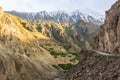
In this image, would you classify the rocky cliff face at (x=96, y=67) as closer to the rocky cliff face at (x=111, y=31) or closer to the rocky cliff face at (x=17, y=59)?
the rocky cliff face at (x=111, y=31)

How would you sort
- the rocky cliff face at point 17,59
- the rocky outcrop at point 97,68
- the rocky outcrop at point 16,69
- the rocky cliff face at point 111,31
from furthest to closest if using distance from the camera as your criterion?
the rocky cliff face at point 17,59
the rocky outcrop at point 16,69
the rocky cliff face at point 111,31
the rocky outcrop at point 97,68

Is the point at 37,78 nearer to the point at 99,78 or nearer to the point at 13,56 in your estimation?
the point at 13,56

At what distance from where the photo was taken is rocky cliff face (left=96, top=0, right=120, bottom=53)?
96.0 metres

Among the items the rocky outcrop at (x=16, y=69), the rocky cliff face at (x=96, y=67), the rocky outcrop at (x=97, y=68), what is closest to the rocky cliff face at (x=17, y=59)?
the rocky outcrop at (x=16, y=69)

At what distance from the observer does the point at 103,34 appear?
364 feet

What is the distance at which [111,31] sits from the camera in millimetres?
101875

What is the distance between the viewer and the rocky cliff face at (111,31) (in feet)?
315

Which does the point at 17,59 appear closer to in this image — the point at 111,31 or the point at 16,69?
the point at 16,69

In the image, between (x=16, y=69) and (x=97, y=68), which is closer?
(x=97, y=68)

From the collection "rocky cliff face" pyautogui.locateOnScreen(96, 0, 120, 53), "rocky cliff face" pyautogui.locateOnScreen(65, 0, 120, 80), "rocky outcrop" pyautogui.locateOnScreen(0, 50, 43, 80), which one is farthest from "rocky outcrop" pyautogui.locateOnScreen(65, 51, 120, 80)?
"rocky outcrop" pyautogui.locateOnScreen(0, 50, 43, 80)

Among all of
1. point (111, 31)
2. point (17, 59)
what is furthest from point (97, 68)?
point (17, 59)

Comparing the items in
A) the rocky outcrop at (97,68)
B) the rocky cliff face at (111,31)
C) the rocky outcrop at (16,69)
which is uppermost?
the rocky outcrop at (97,68)

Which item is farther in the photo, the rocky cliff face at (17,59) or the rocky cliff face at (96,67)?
the rocky cliff face at (17,59)

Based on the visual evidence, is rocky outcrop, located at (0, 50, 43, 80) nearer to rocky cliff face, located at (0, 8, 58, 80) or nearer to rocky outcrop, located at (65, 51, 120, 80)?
rocky cliff face, located at (0, 8, 58, 80)
